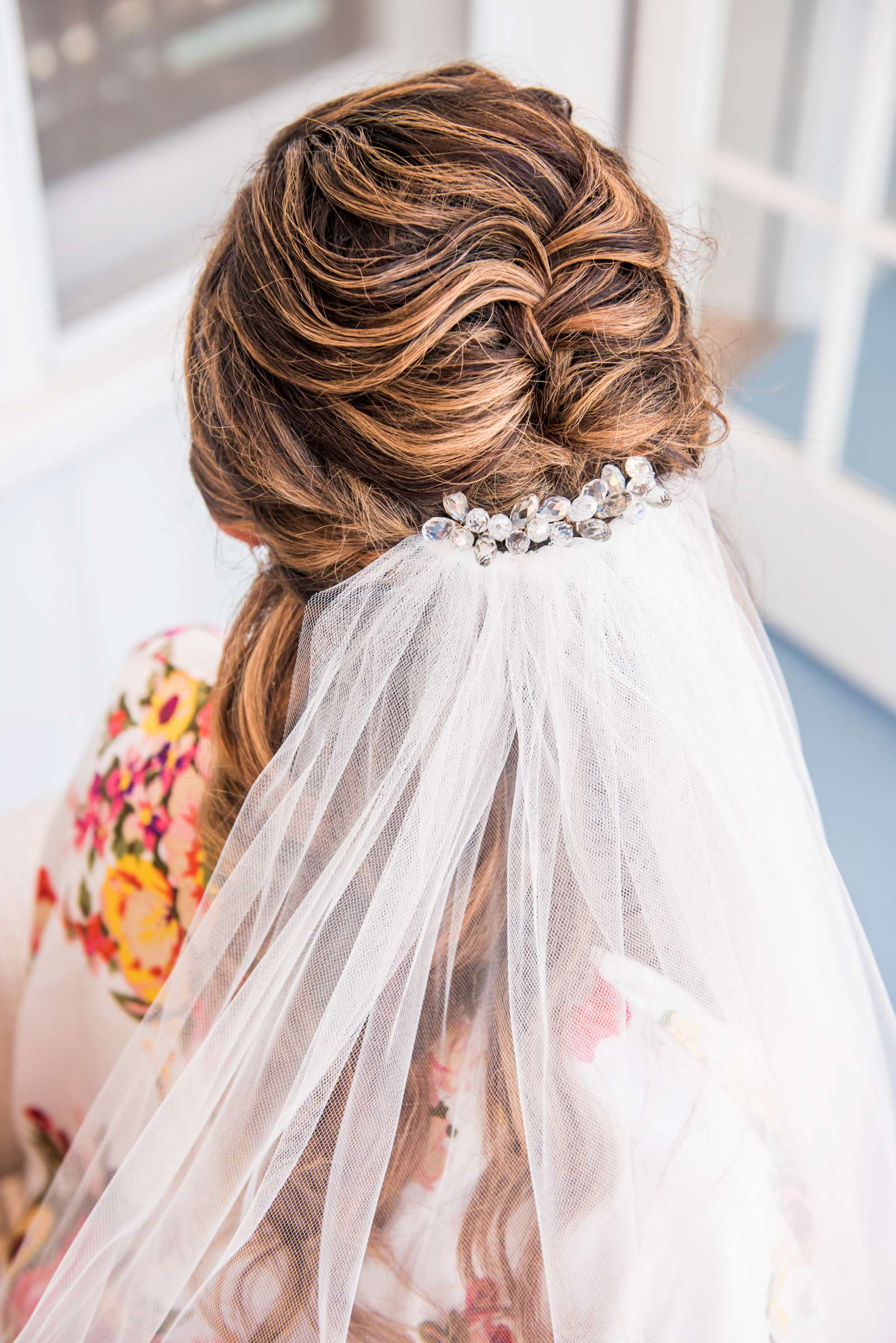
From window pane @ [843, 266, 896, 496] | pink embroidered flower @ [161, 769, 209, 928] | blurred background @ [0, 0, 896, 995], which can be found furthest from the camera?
window pane @ [843, 266, 896, 496]

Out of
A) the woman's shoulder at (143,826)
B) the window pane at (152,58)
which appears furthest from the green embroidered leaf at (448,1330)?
the window pane at (152,58)

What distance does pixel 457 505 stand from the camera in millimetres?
538

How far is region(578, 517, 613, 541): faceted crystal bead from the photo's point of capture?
550 mm

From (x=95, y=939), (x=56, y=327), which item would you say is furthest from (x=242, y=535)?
(x=56, y=327)

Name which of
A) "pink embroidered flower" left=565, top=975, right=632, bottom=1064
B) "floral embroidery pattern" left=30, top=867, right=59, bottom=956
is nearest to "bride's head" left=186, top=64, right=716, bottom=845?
"pink embroidered flower" left=565, top=975, right=632, bottom=1064

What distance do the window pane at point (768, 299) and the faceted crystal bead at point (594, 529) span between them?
1.24 meters

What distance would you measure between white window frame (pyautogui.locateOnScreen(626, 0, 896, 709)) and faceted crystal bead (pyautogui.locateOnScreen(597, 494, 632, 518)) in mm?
1059

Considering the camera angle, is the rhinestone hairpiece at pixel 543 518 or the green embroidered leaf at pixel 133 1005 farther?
the green embroidered leaf at pixel 133 1005

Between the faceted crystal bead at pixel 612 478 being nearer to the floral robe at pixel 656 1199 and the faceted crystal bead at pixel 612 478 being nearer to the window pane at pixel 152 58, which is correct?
the floral robe at pixel 656 1199

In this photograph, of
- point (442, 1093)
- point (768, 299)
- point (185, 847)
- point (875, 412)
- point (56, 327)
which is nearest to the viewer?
point (442, 1093)

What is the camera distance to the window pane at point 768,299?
174 cm

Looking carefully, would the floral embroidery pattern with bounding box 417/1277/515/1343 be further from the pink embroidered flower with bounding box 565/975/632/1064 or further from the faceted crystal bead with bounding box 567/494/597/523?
the faceted crystal bead with bounding box 567/494/597/523

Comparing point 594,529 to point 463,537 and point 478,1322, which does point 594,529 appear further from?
point 478,1322

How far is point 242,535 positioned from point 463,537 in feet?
0.54
